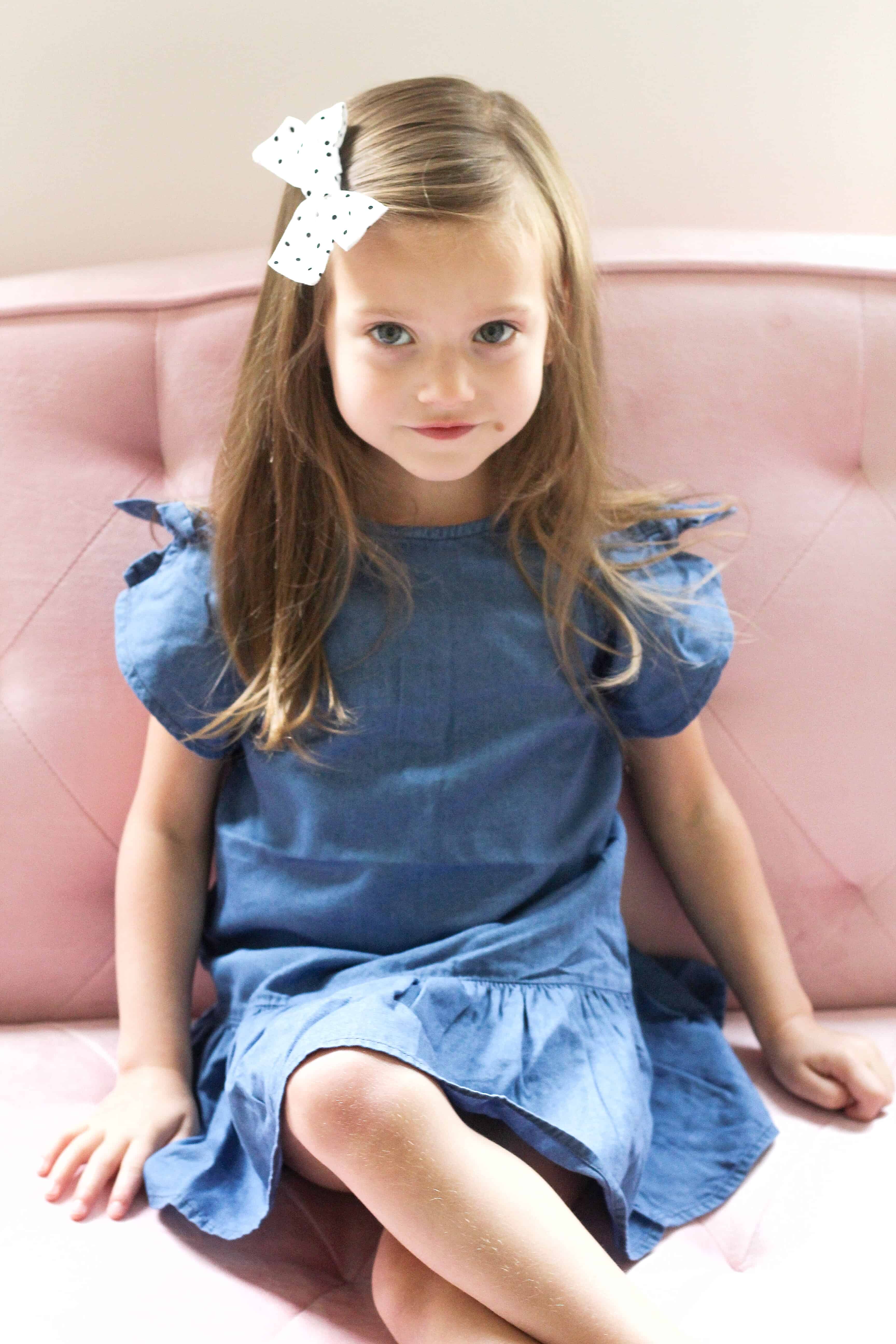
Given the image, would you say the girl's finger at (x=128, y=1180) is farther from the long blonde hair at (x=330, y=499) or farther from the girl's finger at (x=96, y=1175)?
the long blonde hair at (x=330, y=499)

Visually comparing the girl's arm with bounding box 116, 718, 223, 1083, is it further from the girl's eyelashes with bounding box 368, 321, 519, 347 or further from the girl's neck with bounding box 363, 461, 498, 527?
the girl's eyelashes with bounding box 368, 321, 519, 347

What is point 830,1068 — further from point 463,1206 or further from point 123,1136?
point 123,1136

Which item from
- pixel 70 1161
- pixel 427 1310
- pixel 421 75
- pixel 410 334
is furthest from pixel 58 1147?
pixel 421 75

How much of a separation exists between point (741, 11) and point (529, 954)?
86 centimetres

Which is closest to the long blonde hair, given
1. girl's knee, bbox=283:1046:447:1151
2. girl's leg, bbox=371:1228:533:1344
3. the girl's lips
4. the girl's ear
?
the girl's ear

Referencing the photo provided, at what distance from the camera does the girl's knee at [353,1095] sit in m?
0.75

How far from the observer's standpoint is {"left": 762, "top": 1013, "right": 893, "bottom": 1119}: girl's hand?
927 millimetres

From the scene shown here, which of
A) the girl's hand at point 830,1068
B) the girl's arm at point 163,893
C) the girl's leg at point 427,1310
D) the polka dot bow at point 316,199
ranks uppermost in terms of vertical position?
the polka dot bow at point 316,199

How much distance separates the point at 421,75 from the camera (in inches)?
45.2

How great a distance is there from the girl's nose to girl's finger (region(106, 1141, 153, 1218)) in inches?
21.1

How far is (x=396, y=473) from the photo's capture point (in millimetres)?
958

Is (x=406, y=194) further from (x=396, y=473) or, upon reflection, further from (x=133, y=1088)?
(x=133, y=1088)

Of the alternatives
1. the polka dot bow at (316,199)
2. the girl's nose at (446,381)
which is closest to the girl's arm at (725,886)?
the girl's nose at (446,381)

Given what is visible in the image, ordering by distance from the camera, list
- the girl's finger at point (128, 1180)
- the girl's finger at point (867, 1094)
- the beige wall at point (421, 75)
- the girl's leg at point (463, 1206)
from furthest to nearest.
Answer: the beige wall at point (421, 75) → the girl's finger at point (867, 1094) → the girl's finger at point (128, 1180) → the girl's leg at point (463, 1206)
